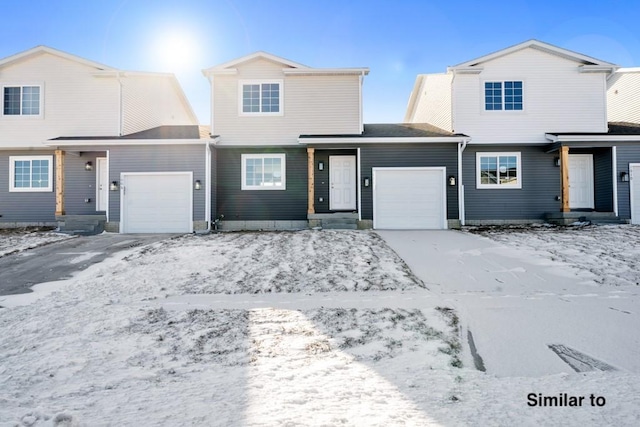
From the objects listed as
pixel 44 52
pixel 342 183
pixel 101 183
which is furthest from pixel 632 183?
pixel 44 52

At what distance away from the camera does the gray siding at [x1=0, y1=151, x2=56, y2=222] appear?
1270cm

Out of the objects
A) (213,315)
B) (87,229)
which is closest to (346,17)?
(87,229)

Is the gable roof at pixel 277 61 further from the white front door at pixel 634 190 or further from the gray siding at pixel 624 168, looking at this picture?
the white front door at pixel 634 190

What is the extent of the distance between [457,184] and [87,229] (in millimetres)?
12032

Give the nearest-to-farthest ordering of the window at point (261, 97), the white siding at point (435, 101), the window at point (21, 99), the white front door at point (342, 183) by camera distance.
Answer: the white front door at point (342, 183)
the window at point (261, 97)
the window at point (21, 99)
the white siding at point (435, 101)

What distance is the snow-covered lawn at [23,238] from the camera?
8.58 m

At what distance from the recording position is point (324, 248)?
8.00 metres

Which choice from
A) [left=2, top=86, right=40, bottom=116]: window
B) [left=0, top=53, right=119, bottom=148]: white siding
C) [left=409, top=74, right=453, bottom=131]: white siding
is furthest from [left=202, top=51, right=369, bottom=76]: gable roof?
[left=2, top=86, right=40, bottom=116]: window

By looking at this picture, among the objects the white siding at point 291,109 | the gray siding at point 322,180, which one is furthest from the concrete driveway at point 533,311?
the white siding at point 291,109

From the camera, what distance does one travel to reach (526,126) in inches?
492

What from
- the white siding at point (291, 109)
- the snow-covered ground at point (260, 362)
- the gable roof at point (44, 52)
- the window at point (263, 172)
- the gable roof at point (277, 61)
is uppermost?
the gable roof at point (44, 52)

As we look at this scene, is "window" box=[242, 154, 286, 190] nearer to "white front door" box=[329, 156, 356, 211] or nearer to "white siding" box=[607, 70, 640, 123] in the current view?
"white front door" box=[329, 156, 356, 211]

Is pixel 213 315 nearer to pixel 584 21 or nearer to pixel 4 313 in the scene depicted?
pixel 4 313

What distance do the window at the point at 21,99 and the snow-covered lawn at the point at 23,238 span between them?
4.21 metres
